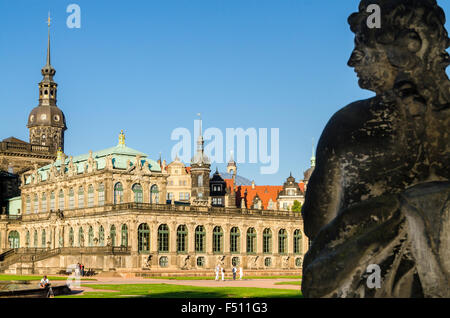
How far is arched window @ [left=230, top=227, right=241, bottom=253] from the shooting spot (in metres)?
85.7

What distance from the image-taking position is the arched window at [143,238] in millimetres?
76438

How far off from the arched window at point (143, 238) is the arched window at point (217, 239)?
9595 millimetres

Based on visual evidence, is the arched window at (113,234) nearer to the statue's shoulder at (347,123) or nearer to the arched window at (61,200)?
the arched window at (61,200)

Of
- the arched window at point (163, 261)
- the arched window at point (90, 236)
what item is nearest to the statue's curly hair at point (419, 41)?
the arched window at point (163, 261)

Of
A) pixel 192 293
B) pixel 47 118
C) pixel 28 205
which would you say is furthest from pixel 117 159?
pixel 192 293

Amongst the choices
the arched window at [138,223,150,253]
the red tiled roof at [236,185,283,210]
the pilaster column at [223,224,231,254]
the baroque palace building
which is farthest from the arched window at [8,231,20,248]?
the red tiled roof at [236,185,283,210]

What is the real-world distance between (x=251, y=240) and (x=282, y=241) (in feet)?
17.5

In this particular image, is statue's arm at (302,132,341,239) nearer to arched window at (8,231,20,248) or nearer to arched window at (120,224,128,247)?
arched window at (120,224,128,247)

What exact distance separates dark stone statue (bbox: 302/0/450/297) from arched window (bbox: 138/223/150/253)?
7196 cm

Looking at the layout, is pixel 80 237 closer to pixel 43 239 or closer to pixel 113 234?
pixel 113 234

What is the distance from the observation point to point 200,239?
8256 cm

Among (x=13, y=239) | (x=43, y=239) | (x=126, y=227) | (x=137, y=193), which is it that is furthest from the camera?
(x=13, y=239)

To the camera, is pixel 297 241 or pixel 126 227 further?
pixel 297 241

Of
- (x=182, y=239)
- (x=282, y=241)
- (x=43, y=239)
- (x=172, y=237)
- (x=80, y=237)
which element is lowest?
(x=282, y=241)
